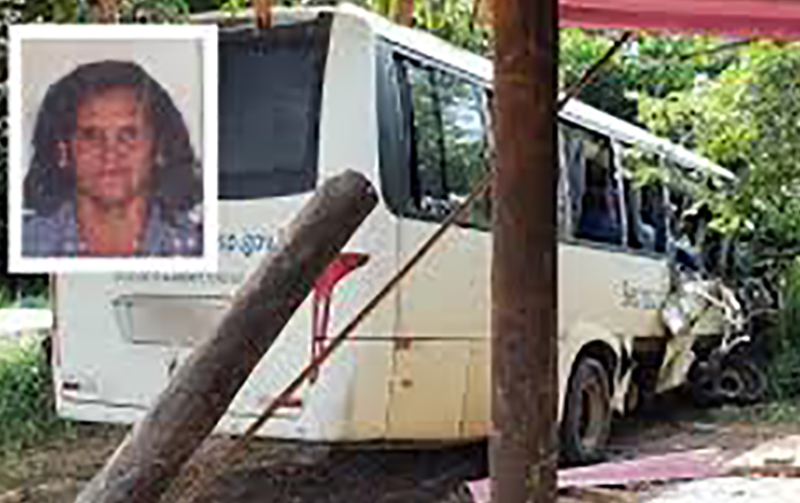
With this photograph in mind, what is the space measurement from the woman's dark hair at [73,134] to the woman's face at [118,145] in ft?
0.08

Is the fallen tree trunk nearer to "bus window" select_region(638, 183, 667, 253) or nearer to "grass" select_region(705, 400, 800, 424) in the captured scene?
"bus window" select_region(638, 183, 667, 253)

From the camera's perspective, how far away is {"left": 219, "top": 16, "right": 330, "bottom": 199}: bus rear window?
265 inches

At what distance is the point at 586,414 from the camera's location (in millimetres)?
8586

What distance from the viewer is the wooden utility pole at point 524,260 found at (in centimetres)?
284

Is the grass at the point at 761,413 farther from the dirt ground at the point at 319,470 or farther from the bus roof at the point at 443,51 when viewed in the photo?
the bus roof at the point at 443,51

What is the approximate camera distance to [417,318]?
6773 mm

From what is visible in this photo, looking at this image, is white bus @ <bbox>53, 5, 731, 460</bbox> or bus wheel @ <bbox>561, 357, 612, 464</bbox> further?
bus wheel @ <bbox>561, 357, 612, 464</bbox>

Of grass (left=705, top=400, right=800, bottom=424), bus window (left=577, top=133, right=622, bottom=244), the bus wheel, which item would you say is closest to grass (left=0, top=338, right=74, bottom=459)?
the bus wheel

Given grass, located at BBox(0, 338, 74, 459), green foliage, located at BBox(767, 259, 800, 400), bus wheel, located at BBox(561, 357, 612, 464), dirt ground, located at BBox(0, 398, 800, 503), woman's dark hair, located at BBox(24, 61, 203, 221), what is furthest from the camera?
green foliage, located at BBox(767, 259, 800, 400)

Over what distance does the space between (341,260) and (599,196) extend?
2930 millimetres

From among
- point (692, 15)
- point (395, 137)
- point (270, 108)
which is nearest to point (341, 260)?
point (395, 137)

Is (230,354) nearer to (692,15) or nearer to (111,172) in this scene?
(111,172)

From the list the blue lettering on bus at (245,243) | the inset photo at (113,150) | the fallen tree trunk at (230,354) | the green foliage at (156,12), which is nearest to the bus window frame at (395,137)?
the blue lettering on bus at (245,243)

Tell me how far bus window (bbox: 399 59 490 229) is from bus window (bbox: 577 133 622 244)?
1.26 metres
